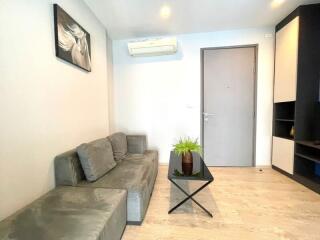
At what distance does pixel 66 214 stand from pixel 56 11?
1.93 m

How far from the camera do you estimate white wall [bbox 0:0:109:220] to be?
134 centimetres

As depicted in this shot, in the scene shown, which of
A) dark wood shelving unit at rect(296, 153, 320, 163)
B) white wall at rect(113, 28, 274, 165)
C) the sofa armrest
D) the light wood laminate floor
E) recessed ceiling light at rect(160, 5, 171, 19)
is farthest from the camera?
white wall at rect(113, 28, 274, 165)

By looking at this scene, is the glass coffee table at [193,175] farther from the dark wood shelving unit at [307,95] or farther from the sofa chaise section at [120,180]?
the dark wood shelving unit at [307,95]

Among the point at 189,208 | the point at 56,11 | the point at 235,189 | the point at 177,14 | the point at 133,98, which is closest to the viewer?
the point at 56,11

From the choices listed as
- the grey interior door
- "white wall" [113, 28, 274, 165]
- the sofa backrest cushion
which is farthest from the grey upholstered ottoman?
the grey interior door

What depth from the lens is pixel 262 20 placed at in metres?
3.01

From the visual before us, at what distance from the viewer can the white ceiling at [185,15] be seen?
251 centimetres

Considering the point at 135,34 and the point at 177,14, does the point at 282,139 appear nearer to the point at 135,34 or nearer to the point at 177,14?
the point at 177,14

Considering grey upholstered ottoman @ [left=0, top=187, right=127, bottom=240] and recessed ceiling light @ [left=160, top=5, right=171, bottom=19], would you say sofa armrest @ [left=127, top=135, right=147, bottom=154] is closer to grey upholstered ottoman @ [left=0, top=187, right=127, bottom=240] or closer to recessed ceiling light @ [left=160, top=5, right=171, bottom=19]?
grey upholstered ottoman @ [left=0, top=187, right=127, bottom=240]

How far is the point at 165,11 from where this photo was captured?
106 inches

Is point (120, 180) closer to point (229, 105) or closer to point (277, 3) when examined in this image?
point (229, 105)

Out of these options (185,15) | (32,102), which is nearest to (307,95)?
(185,15)

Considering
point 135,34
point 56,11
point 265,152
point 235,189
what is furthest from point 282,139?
point 56,11

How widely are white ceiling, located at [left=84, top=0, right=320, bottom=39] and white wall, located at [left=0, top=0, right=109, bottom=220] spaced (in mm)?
594
